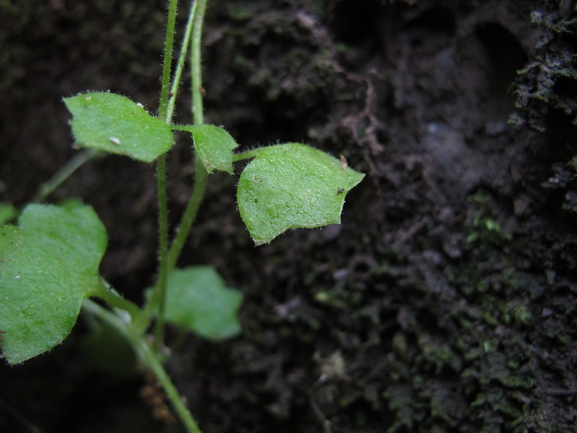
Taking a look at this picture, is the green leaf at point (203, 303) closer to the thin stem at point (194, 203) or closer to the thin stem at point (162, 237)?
the thin stem at point (162, 237)

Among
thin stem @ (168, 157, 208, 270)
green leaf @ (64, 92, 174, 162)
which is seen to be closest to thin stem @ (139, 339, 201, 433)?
thin stem @ (168, 157, 208, 270)

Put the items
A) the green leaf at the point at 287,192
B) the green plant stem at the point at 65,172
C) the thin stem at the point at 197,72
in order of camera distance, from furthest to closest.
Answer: the green plant stem at the point at 65,172 → the thin stem at the point at 197,72 → the green leaf at the point at 287,192

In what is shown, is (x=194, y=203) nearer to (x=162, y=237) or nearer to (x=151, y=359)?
(x=162, y=237)

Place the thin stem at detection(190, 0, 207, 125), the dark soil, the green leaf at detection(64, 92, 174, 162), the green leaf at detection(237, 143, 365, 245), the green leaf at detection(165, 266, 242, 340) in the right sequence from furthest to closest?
the green leaf at detection(165, 266, 242, 340) < the thin stem at detection(190, 0, 207, 125) < the dark soil < the green leaf at detection(237, 143, 365, 245) < the green leaf at detection(64, 92, 174, 162)

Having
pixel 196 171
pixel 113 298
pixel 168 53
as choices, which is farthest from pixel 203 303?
pixel 168 53

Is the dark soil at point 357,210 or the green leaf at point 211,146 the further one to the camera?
the dark soil at point 357,210

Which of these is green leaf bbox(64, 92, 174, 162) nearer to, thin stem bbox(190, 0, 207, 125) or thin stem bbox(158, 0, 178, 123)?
thin stem bbox(158, 0, 178, 123)

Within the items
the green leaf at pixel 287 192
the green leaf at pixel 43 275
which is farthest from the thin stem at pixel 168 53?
the green leaf at pixel 43 275
